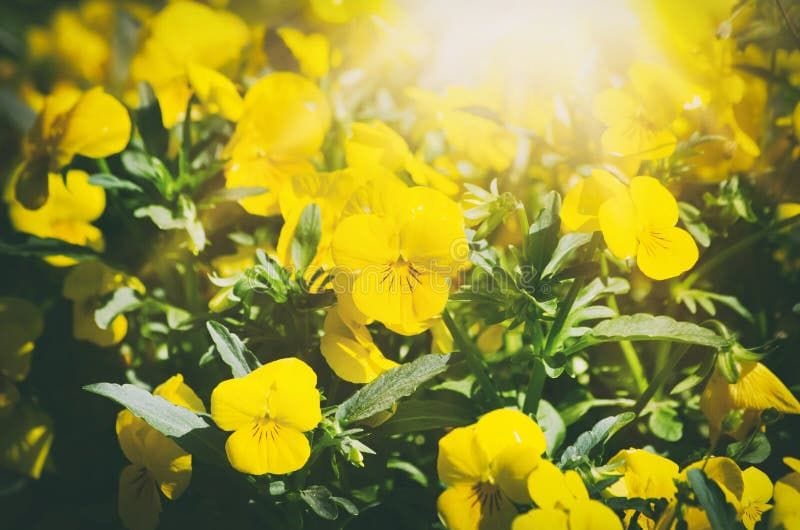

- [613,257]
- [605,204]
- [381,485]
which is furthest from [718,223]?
[381,485]

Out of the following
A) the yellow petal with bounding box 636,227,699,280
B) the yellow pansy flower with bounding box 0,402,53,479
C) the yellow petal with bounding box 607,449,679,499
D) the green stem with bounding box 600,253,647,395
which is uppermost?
the yellow petal with bounding box 636,227,699,280

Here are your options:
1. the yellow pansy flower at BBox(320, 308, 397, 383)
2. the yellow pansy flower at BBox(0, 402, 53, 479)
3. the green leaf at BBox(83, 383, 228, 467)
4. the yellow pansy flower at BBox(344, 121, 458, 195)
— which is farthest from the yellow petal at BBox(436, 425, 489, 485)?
the yellow pansy flower at BBox(0, 402, 53, 479)

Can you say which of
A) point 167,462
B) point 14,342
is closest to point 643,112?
point 167,462

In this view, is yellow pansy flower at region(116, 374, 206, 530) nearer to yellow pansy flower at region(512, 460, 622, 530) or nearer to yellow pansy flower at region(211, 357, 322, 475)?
yellow pansy flower at region(211, 357, 322, 475)

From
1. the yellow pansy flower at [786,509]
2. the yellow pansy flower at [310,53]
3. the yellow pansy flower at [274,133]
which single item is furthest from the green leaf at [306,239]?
the yellow pansy flower at [786,509]

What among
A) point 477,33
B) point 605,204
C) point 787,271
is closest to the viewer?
point 605,204

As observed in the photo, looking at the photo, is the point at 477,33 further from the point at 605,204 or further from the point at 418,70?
the point at 605,204
